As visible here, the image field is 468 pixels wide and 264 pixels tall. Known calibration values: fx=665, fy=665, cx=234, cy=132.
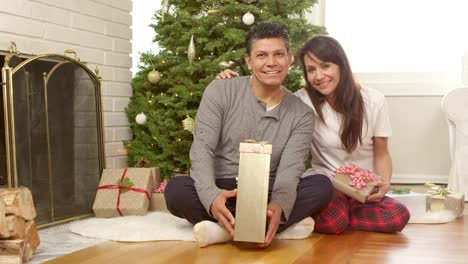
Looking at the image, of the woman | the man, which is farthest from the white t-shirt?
the man

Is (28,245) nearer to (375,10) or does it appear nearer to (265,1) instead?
(265,1)

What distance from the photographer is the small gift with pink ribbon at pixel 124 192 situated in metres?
3.21

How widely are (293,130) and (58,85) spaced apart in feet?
3.92

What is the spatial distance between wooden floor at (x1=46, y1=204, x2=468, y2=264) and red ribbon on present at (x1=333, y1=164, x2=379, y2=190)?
216 millimetres

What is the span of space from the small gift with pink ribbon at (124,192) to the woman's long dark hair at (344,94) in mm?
970

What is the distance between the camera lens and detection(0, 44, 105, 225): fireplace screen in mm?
2842

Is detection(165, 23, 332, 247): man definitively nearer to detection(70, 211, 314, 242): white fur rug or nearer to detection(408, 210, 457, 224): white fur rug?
detection(70, 211, 314, 242): white fur rug

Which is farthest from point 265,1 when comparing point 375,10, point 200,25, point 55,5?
point 375,10

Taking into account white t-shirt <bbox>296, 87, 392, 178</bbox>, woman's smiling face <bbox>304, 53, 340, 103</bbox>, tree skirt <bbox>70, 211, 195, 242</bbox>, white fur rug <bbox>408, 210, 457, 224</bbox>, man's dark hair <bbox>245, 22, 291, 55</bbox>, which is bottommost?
white fur rug <bbox>408, 210, 457, 224</bbox>

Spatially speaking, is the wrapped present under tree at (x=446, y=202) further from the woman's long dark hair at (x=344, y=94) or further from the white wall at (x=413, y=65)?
the white wall at (x=413, y=65)

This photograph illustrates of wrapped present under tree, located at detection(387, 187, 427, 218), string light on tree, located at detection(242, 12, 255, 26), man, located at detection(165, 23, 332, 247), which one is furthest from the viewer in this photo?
string light on tree, located at detection(242, 12, 255, 26)

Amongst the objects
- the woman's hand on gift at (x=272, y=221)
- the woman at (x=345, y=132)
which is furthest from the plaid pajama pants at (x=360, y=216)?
the woman's hand on gift at (x=272, y=221)

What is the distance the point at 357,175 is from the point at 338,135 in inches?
9.0

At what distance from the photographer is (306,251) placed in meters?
2.44
